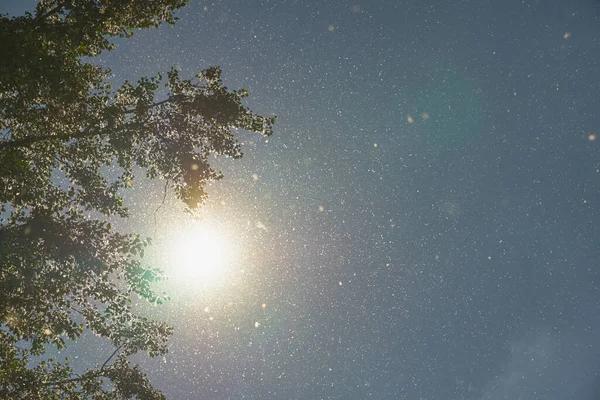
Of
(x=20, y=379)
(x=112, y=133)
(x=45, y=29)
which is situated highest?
(x=45, y=29)

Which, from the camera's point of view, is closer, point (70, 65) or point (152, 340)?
point (70, 65)

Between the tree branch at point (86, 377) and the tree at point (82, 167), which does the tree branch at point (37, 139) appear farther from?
the tree branch at point (86, 377)

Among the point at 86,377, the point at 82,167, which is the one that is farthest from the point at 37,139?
the point at 86,377

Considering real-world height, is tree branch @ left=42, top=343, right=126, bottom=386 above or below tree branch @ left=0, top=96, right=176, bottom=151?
below

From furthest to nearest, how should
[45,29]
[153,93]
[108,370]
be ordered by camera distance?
[108,370], [153,93], [45,29]

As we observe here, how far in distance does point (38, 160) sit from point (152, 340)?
5.34m

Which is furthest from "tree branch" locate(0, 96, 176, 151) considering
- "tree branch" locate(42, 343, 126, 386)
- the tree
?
"tree branch" locate(42, 343, 126, 386)

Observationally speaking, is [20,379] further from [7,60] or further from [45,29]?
[45,29]

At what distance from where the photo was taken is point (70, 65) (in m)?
8.60

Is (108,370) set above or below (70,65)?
below

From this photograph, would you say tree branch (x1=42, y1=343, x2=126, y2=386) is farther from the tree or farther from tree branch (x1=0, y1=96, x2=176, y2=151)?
tree branch (x1=0, y1=96, x2=176, y2=151)

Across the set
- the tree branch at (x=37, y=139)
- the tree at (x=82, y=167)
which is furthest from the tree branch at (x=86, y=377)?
the tree branch at (x=37, y=139)

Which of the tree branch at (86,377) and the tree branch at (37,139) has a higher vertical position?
the tree branch at (37,139)

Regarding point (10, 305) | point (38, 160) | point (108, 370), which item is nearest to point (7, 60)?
point (38, 160)
